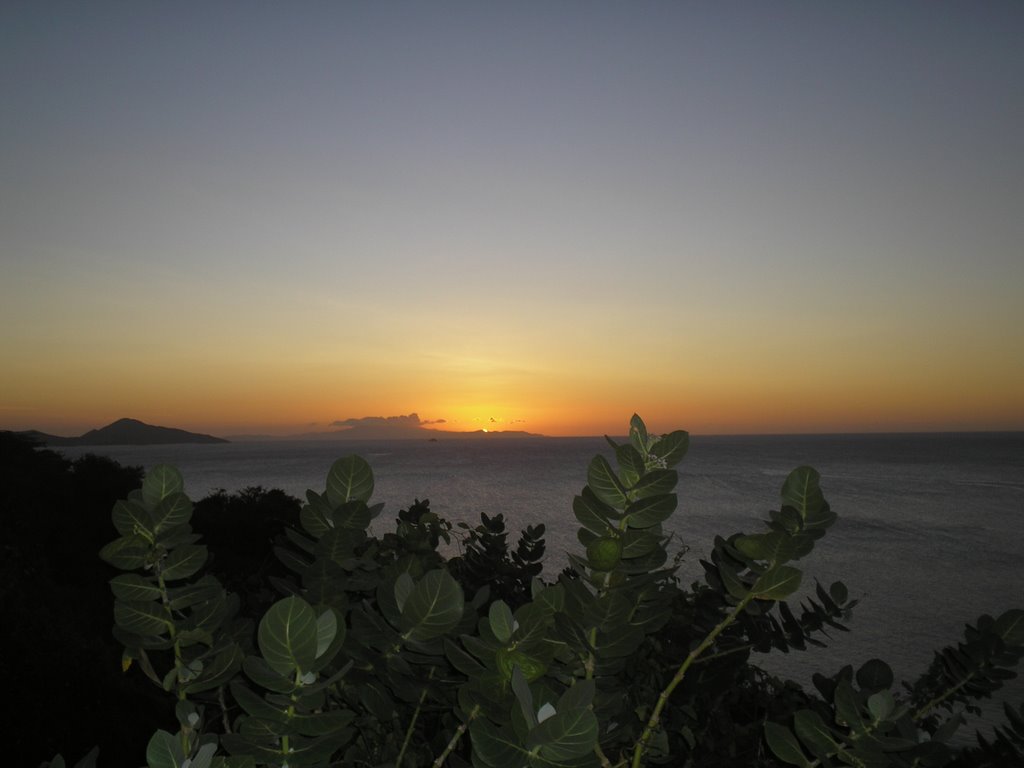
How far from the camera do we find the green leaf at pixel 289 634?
90 cm

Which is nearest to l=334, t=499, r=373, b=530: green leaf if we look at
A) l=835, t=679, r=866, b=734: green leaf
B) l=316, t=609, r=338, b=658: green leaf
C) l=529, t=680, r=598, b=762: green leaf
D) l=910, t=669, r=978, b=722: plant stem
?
l=316, t=609, r=338, b=658: green leaf

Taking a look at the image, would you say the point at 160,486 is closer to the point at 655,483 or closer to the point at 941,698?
the point at 655,483

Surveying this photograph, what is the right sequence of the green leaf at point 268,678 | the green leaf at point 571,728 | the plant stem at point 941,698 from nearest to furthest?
the green leaf at point 571,728 < the green leaf at point 268,678 < the plant stem at point 941,698

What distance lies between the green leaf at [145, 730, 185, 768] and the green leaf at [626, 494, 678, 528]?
2.39 ft

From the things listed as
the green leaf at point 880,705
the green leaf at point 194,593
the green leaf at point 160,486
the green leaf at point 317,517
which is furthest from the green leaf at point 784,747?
the green leaf at point 160,486

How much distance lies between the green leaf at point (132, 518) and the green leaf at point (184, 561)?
56 millimetres

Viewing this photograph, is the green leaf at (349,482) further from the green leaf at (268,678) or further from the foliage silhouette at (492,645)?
the green leaf at (268,678)

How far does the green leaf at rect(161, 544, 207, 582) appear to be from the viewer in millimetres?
1259

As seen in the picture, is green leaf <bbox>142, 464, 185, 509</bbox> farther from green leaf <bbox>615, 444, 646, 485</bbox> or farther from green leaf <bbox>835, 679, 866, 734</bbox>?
green leaf <bbox>835, 679, 866, 734</bbox>

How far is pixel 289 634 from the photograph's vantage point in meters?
0.91

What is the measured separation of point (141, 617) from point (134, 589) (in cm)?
5

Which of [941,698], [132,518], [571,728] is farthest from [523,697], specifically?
[941,698]

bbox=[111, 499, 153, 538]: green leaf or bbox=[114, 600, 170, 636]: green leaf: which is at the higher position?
bbox=[111, 499, 153, 538]: green leaf

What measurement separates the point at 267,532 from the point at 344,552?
13837 millimetres
